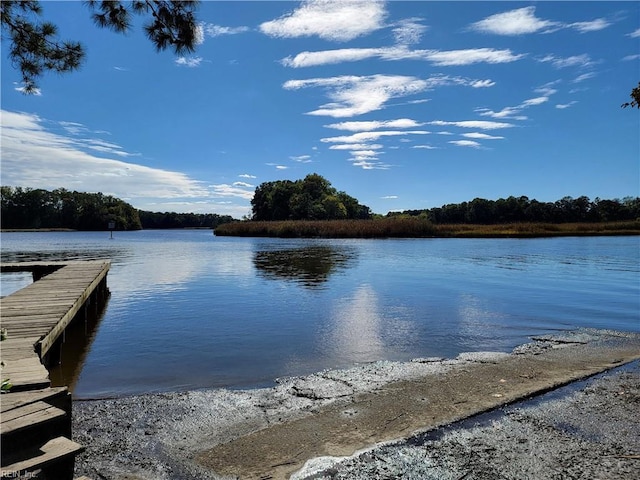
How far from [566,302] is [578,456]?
33.3 feet

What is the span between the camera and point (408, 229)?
55.3 m

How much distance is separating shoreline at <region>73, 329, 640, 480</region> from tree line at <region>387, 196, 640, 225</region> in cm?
9289

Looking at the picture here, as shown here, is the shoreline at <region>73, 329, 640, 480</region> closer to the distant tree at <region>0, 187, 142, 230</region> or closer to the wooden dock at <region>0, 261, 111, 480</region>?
the wooden dock at <region>0, 261, 111, 480</region>

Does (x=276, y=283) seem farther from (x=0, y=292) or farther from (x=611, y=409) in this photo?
(x=611, y=409)

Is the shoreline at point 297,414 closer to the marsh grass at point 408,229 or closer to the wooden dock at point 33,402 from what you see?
the wooden dock at point 33,402

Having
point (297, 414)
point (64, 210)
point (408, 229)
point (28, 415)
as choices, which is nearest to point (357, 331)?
point (297, 414)

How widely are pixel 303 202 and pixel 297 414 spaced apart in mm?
94254

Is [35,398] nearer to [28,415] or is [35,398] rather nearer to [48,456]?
[28,415]

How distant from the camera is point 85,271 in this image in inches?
539

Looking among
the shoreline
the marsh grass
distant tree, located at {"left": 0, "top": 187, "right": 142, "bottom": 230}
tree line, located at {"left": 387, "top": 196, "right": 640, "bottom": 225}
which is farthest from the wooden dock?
distant tree, located at {"left": 0, "top": 187, "right": 142, "bottom": 230}

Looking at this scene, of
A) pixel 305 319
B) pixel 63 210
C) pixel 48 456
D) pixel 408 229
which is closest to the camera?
pixel 48 456

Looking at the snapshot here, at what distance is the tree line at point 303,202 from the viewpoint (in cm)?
9819

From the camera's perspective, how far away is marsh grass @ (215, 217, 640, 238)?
54688mm

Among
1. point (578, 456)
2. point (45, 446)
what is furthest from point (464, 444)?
point (45, 446)
